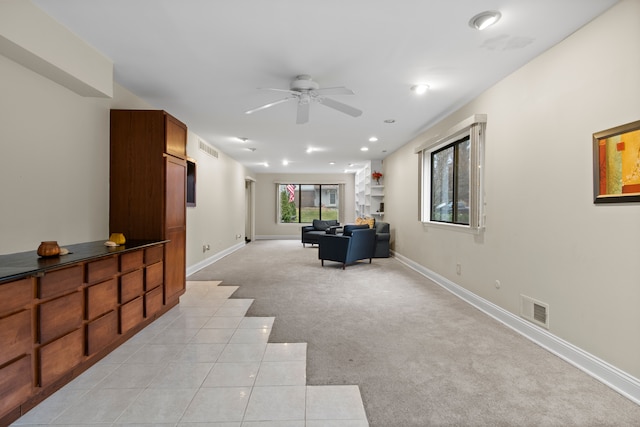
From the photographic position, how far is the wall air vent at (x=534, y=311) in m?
2.77

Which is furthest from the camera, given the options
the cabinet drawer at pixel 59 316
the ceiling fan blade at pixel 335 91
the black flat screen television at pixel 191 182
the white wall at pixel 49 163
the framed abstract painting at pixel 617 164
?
the black flat screen television at pixel 191 182

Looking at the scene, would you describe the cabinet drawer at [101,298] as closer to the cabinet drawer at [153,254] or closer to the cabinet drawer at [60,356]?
the cabinet drawer at [60,356]

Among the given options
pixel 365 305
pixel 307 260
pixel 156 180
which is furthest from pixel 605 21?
A: pixel 307 260

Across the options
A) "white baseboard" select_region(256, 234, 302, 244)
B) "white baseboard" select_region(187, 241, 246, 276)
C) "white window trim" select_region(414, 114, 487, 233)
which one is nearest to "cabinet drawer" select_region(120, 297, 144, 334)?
"white baseboard" select_region(187, 241, 246, 276)

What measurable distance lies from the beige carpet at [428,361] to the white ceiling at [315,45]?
8.21ft

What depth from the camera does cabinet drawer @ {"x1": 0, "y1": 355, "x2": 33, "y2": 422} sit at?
65.1 inches

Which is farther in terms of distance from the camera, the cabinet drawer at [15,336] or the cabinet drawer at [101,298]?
the cabinet drawer at [101,298]

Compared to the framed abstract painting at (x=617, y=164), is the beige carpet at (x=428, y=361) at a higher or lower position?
lower

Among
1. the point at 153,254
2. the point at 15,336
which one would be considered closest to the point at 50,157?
the point at 153,254

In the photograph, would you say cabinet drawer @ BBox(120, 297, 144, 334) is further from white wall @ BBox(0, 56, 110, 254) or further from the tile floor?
white wall @ BBox(0, 56, 110, 254)

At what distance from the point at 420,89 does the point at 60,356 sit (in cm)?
391

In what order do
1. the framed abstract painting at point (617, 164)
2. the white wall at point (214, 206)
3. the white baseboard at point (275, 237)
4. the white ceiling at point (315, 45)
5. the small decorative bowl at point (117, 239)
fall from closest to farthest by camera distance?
the framed abstract painting at point (617, 164)
the white ceiling at point (315, 45)
the small decorative bowl at point (117, 239)
the white wall at point (214, 206)
the white baseboard at point (275, 237)

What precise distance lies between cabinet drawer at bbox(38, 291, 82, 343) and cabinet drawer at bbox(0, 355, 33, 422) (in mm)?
154

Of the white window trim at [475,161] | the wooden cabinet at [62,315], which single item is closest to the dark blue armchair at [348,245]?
the white window trim at [475,161]
